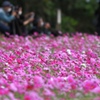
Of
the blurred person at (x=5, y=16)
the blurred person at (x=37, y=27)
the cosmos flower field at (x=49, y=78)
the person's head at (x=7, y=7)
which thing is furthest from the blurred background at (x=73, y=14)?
the cosmos flower field at (x=49, y=78)

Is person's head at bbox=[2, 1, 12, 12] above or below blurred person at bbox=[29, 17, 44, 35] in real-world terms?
above

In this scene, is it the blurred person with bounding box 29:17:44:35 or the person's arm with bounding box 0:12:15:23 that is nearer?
the person's arm with bounding box 0:12:15:23

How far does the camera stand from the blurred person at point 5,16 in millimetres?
11859

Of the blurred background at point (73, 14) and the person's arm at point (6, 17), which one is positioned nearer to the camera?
the person's arm at point (6, 17)

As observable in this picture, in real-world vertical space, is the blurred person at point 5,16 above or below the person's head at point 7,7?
below

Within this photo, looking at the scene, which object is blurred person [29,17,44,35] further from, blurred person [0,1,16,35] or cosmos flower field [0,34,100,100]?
cosmos flower field [0,34,100,100]

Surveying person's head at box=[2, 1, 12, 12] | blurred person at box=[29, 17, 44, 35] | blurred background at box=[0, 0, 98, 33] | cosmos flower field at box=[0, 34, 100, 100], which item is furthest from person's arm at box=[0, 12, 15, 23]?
blurred background at box=[0, 0, 98, 33]

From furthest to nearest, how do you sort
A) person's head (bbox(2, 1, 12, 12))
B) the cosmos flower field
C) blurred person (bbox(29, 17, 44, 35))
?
blurred person (bbox(29, 17, 44, 35)), person's head (bbox(2, 1, 12, 12)), the cosmos flower field

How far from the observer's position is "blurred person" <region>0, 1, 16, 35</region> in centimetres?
1186

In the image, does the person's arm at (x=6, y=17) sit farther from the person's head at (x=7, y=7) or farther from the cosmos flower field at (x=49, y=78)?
the cosmos flower field at (x=49, y=78)

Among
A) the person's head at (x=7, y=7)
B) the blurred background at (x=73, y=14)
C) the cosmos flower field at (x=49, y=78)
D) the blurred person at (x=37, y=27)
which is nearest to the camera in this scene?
the cosmos flower field at (x=49, y=78)

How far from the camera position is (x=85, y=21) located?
1677 inches

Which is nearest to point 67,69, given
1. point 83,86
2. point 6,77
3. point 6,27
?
point 6,77

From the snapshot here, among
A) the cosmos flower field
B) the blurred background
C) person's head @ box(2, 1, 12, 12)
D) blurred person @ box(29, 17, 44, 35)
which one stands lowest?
the blurred background
